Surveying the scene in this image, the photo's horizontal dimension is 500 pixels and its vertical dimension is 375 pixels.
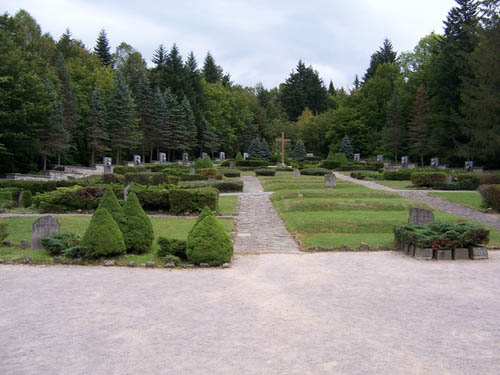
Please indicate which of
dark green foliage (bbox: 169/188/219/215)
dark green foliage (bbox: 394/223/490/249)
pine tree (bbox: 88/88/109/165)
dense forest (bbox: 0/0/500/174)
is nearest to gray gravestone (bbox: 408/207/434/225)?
dark green foliage (bbox: 394/223/490/249)

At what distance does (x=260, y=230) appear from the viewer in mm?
15102

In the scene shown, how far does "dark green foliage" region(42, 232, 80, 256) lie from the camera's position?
10.5 meters

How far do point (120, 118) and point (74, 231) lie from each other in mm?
38551

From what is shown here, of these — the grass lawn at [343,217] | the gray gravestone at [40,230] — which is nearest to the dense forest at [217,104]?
the grass lawn at [343,217]

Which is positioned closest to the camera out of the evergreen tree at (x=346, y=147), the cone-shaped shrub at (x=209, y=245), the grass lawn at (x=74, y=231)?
the cone-shaped shrub at (x=209, y=245)

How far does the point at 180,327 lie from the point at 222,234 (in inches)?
172

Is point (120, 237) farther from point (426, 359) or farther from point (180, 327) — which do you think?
point (426, 359)

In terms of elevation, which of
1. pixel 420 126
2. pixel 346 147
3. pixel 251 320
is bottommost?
pixel 251 320

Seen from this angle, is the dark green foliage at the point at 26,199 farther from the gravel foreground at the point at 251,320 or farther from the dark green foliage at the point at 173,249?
the dark green foliage at the point at 173,249

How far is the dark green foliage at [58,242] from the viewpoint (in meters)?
10.5

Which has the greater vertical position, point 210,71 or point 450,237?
point 210,71

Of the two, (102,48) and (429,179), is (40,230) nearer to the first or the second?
(429,179)

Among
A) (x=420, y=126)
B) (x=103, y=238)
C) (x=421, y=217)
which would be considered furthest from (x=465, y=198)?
(x=420, y=126)

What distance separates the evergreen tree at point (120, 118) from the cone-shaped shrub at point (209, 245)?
140 feet
